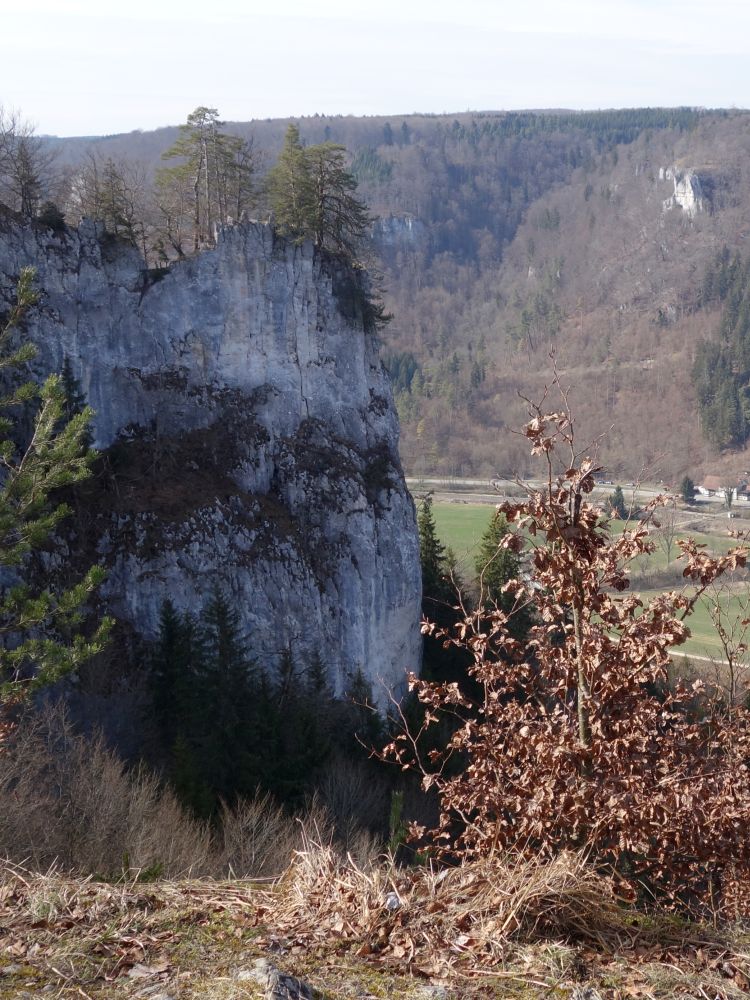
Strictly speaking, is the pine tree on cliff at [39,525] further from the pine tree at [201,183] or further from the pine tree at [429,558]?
the pine tree at [429,558]

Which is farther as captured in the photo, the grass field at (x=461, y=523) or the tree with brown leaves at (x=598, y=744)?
the grass field at (x=461, y=523)

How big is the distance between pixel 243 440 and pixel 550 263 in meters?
130

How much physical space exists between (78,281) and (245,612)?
10041 millimetres

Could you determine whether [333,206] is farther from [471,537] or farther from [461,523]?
[461,523]

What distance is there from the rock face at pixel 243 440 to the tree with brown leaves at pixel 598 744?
19.2m

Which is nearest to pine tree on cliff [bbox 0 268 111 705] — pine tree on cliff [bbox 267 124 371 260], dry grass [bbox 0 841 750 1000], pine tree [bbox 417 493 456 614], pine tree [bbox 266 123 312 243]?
dry grass [bbox 0 841 750 1000]

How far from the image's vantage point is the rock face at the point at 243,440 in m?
23.3

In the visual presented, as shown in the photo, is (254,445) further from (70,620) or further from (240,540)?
(70,620)

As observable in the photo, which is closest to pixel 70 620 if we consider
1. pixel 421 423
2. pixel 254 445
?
pixel 254 445

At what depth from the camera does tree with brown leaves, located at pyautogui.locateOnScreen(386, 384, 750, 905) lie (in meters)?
4.32

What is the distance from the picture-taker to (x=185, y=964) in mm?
3797

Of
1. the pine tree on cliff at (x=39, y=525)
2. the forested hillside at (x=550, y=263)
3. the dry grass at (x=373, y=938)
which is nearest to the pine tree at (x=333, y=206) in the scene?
the pine tree on cliff at (x=39, y=525)

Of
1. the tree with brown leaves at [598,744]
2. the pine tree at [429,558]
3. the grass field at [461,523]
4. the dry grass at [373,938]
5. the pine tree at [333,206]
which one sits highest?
the pine tree at [333,206]

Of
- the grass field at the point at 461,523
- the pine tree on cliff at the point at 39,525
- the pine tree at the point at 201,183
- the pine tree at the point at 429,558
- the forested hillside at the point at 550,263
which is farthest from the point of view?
the forested hillside at the point at 550,263
